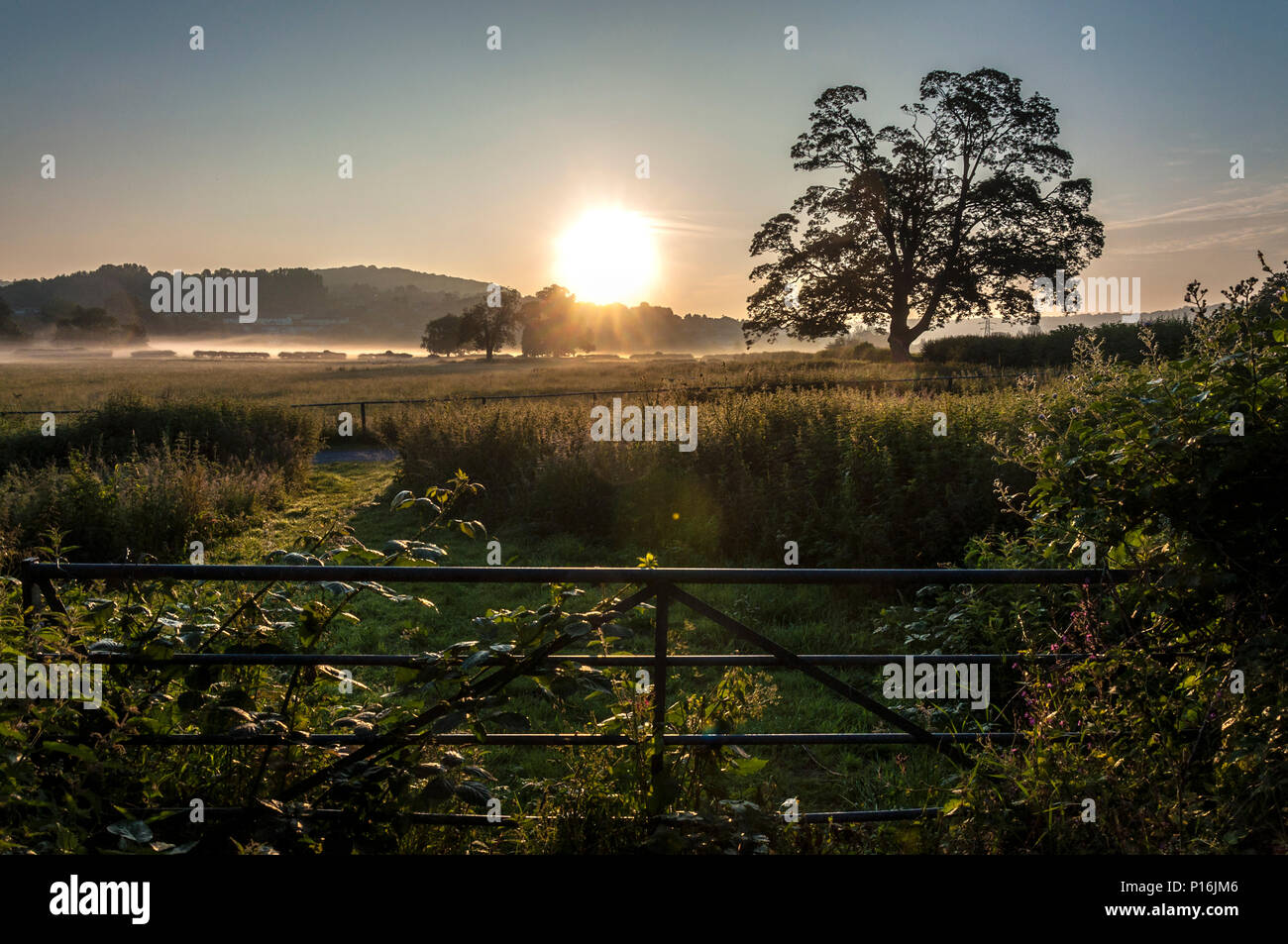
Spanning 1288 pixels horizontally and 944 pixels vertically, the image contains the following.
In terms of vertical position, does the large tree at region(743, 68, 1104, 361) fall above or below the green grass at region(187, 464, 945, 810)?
above

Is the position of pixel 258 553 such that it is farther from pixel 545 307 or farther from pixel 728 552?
pixel 545 307

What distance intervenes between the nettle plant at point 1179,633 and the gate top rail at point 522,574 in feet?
1.06

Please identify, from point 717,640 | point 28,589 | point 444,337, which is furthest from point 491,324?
point 28,589

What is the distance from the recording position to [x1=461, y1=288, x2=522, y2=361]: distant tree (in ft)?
284

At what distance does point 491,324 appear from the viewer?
8731cm

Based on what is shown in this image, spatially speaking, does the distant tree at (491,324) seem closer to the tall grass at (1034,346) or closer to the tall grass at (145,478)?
the tall grass at (1034,346)

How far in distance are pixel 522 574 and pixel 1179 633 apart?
265 centimetres

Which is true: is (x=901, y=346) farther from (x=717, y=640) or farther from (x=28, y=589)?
(x=28, y=589)

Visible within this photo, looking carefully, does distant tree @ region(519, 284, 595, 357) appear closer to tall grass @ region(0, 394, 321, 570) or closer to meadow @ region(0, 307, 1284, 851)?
tall grass @ region(0, 394, 321, 570)

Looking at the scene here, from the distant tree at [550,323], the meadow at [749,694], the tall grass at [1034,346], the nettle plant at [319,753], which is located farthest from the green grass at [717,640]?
the distant tree at [550,323]

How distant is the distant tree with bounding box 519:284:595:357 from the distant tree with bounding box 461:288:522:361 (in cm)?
323

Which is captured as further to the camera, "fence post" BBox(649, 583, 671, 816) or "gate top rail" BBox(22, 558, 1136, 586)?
"fence post" BBox(649, 583, 671, 816)

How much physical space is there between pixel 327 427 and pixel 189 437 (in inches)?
244

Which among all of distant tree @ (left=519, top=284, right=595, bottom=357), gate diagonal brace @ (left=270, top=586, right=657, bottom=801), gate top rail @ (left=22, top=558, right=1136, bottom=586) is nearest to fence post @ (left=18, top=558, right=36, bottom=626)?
gate top rail @ (left=22, top=558, right=1136, bottom=586)
